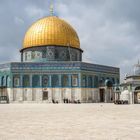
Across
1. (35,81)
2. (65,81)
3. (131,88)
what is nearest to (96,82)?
(65,81)

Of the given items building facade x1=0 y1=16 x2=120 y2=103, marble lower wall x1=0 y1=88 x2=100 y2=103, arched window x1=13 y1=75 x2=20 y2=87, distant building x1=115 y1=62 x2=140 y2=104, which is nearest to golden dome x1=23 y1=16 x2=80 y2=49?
building facade x1=0 y1=16 x2=120 y2=103

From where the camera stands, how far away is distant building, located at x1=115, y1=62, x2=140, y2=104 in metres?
42.6

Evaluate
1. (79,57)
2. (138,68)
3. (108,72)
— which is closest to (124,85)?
(138,68)

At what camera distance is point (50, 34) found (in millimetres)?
50344

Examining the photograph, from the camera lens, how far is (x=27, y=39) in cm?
5181

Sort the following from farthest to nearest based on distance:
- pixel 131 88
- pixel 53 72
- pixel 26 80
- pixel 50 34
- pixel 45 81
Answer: pixel 50 34
pixel 26 80
pixel 45 81
pixel 53 72
pixel 131 88

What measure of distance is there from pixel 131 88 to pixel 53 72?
473 inches

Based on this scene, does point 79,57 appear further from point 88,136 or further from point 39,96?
point 88,136

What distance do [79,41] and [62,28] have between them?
472cm

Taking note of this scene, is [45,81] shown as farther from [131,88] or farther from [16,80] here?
[131,88]

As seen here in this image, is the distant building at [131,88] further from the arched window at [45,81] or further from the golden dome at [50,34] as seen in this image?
the golden dome at [50,34]

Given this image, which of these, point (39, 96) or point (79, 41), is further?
point (79, 41)

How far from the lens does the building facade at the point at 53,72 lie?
46312mm

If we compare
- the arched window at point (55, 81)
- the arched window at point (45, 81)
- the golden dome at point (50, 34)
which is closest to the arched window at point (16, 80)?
the arched window at point (45, 81)
